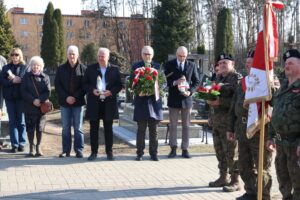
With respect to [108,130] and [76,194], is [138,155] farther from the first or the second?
[76,194]

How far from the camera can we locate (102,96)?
9820mm

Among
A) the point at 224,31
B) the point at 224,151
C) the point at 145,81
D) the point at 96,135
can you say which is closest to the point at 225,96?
the point at 224,151

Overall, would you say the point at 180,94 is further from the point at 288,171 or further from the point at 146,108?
the point at 288,171

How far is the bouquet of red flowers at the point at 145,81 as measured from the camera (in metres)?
9.70

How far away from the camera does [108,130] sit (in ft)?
32.9

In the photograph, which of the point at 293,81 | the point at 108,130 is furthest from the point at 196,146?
the point at 293,81

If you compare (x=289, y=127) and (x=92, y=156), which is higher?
(x=289, y=127)

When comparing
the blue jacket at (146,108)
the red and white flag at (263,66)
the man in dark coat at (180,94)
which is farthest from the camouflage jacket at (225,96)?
the man in dark coat at (180,94)

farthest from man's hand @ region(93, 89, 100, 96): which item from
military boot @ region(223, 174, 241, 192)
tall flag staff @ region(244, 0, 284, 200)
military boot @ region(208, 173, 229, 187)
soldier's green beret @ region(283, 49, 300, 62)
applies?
soldier's green beret @ region(283, 49, 300, 62)

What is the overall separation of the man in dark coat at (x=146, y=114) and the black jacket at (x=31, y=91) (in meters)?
1.92

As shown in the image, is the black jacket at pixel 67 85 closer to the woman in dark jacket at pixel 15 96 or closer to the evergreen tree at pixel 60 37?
the woman in dark jacket at pixel 15 96

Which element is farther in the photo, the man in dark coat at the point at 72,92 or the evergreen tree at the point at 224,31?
the evergreen tree at the point at 224,31

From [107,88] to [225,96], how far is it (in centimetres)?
324

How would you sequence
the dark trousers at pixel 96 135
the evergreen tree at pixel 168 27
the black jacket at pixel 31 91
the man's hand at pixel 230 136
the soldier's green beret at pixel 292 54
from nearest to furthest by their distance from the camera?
the soldier's green beret at pixel 292 54
the man's hand at pixel 230 136
the dark trousers at pixel 96 135
the black jacket at pixel 31 91
the evergreen tree at pixel 168 27
